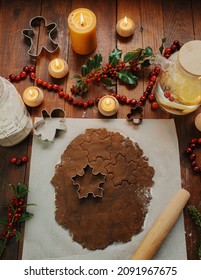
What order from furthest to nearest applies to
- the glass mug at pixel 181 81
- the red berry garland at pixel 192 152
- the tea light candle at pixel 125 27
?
the tea light candle at pixel 125 27
the red berry garland at pixel 192 152
the glass mug at pixel 181 81

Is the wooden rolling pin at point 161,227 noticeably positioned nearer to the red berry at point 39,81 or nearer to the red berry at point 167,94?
the red berry at point 167,94

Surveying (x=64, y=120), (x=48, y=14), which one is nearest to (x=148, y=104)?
(x=64, y=120)

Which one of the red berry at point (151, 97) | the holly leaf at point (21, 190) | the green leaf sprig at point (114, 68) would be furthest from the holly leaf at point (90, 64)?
the holly leaf at point (21, 190)

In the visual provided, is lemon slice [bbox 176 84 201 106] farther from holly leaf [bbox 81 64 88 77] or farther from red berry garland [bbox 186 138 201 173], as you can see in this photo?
holly leaf [bbox 81 64 88 77]

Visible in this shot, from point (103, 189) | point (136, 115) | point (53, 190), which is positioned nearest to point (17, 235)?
point (53, 190)

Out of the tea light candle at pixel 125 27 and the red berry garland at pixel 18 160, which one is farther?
the tea light candle at pixel 125 27
